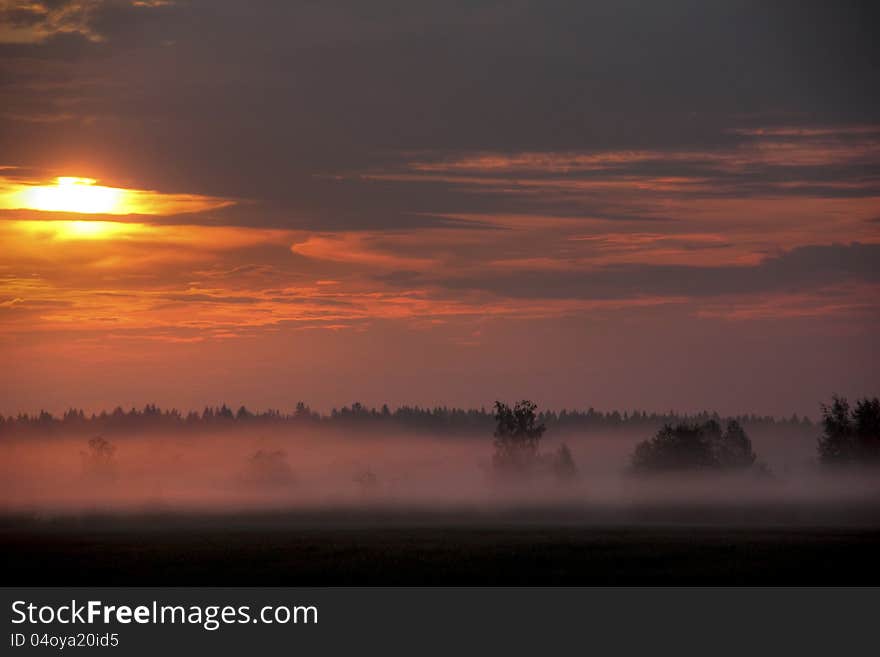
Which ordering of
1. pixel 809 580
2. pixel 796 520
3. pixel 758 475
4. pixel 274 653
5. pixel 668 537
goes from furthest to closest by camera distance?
pixel 758 475
pixel 796 520
pixel 668 537
pixel 809 580
pixel 274 653

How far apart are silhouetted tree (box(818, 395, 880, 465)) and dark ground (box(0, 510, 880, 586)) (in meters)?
50.9

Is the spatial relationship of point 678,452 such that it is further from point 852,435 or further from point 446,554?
point 446,554

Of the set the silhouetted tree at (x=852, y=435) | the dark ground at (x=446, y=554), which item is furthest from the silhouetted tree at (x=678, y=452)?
the dark ground at (x=446, y=554)

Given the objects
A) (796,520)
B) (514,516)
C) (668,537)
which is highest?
(514,516)

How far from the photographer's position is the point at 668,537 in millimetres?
90688

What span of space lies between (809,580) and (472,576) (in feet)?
46.5

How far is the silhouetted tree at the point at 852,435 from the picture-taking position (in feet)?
530

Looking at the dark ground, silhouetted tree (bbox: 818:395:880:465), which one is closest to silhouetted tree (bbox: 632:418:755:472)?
silhouetted tree (bbox: 818:395:880:465)

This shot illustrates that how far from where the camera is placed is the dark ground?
65.6 m

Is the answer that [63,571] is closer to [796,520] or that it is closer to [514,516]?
[796,520]

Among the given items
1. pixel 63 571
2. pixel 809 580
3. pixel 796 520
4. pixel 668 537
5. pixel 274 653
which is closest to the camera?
pixel 274 653

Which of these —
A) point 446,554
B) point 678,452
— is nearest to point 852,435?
point 678,452

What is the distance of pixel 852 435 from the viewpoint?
167 meters

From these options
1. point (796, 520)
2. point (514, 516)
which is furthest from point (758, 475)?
point (796, 520)
